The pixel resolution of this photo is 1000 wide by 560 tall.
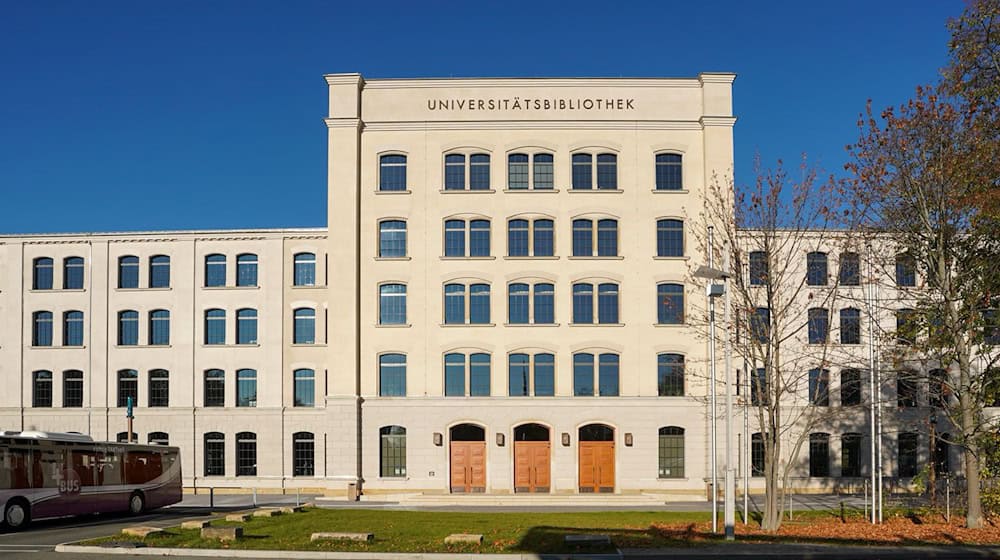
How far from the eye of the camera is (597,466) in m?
42.1

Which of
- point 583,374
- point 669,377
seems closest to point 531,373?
point 583,374

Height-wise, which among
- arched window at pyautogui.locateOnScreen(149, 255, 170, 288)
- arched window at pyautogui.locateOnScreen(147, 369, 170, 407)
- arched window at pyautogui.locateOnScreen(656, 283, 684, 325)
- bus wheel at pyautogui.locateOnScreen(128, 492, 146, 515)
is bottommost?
bus wheel at pyautogui.locateOnScreen(128, 492, 146, 515)

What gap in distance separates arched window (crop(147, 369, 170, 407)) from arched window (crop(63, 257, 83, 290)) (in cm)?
591

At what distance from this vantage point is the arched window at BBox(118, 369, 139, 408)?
154 feet

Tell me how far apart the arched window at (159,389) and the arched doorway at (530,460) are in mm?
17579

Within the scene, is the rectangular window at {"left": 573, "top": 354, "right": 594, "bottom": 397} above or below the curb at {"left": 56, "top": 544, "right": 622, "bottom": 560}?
above

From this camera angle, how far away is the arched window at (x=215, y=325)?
4706cm

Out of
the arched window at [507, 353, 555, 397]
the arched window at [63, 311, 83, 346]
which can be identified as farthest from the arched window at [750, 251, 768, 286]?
the arched window at [63, 311, 83, 346]

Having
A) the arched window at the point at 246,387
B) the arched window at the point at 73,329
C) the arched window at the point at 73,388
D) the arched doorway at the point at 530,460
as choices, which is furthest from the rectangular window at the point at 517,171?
the arched window at the point at 73,388

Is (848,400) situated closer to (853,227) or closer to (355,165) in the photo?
(853,227)

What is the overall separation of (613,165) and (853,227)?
16.0 metres

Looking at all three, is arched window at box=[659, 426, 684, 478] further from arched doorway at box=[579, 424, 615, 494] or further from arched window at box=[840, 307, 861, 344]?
arched window at box=[840, 307, 861, 344]

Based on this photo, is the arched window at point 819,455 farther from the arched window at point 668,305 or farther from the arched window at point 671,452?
the arched window at point 668,305

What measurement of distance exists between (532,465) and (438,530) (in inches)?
661
